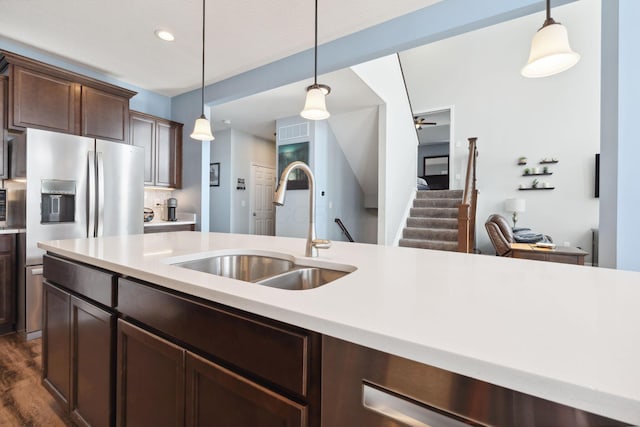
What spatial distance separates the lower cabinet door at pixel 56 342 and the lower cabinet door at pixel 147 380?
1.76 ft

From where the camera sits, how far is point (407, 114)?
5.54 metres

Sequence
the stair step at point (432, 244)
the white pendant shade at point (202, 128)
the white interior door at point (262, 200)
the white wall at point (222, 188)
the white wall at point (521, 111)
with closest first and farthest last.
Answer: the white pendant shade at point (202, 128) < the stair step at point (432, 244) < the white wall at point (521, 111) < the white wall at point (222, 188) < the white interior door at point (262, 200)

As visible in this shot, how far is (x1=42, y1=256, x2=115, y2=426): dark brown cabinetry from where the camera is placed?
1185 millimetres

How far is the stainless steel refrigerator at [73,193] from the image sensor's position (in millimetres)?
2480

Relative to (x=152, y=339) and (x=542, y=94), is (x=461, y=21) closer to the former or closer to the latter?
(x=152, y=339)

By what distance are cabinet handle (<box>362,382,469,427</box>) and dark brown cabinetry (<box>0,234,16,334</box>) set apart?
3.36 metres

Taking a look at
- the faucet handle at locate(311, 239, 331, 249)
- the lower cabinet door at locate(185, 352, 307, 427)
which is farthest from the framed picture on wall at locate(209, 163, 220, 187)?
the lower cabinet door at locate(185, 352, 307, 427)

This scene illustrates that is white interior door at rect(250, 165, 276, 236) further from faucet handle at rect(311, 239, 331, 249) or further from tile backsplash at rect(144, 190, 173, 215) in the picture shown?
faucet handle at rect(311, 239, 331, 249)

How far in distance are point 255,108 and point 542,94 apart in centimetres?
569

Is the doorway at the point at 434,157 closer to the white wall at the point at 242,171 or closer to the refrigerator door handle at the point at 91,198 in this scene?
the white wall at the point at 242,171

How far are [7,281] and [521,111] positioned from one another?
8.16 metres

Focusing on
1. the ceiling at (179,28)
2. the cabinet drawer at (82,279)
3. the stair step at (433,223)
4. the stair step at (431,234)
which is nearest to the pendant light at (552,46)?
the ceiling at (179,28)

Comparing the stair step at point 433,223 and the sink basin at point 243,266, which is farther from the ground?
the stair step at point 433,223

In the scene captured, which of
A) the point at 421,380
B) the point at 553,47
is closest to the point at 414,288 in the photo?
the point at 421,380
